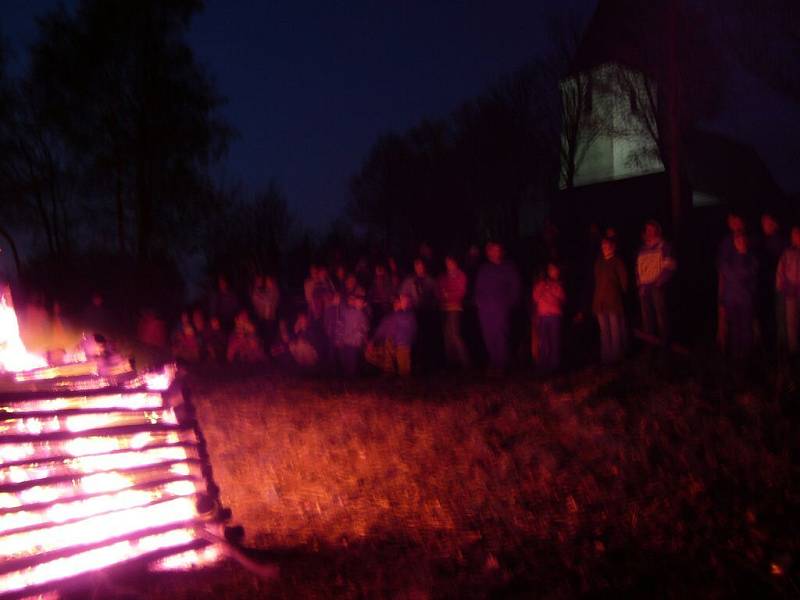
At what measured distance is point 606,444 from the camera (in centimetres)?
824

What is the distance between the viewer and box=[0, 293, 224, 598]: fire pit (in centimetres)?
634

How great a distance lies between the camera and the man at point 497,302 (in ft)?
38.6

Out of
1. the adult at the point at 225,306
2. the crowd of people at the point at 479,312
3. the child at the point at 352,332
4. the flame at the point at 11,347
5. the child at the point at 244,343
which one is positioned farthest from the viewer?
the adult at the point at 225,306

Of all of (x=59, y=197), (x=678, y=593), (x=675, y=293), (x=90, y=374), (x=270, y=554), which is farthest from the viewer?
(x=59, y=197)

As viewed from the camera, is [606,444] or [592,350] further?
[592,350]

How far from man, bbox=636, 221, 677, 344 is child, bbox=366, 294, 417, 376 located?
334 centimetres

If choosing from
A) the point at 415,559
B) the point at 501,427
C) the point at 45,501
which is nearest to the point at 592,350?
the point at 501,427

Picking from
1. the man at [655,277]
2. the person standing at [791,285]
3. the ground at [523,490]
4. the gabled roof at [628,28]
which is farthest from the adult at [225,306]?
the person standing at [791,285]

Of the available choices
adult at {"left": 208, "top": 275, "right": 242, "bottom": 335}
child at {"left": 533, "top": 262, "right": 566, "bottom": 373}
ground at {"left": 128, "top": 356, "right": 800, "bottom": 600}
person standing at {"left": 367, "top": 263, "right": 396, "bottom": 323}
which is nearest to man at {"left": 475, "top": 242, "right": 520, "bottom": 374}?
child at {"left": 533, "top": 262, "right": 566, "bottom": 373}

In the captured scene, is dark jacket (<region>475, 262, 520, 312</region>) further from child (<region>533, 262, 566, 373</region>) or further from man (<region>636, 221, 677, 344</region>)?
man (<region>636, 221, 677, 344</region>)

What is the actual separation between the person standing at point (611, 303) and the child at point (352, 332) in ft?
12.5

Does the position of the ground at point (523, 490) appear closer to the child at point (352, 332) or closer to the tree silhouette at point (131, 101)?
the child at point (352, 332)

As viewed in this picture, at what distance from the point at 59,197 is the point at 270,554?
24.1 metres

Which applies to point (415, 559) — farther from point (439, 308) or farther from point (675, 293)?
point (675, 293)
